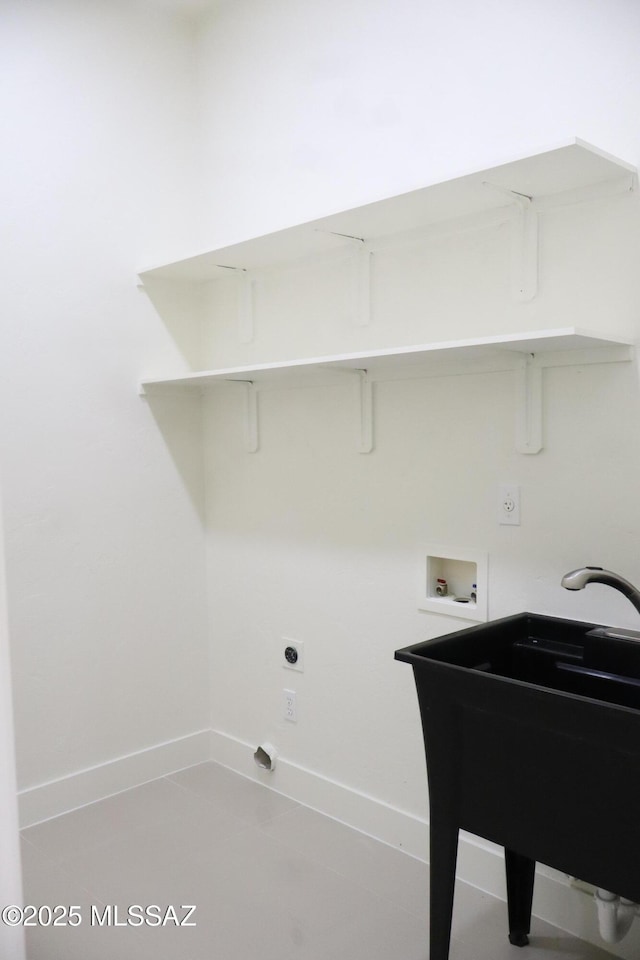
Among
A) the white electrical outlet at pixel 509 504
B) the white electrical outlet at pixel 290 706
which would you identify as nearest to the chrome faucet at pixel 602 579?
the white electrical outlet at pixel 509 504

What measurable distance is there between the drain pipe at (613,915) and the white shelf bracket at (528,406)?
104 cm

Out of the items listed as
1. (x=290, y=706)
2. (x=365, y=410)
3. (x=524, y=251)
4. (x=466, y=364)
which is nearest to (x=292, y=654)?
(x=290, y=706)

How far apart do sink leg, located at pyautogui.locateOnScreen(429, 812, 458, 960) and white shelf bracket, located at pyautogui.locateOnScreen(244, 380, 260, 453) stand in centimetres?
151

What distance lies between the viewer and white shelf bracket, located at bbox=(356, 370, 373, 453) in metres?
2.44

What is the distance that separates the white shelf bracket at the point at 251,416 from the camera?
9.30 feet

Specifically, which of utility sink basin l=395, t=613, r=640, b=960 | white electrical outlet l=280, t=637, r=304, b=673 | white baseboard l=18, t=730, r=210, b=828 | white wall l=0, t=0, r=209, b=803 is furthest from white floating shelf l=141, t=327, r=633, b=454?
white baseboard l=18, t=730, r=210, b=828

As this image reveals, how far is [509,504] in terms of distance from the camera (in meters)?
2.09

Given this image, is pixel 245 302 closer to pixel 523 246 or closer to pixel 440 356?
pixel 440 356

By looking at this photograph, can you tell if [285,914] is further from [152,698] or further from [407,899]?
[152,698]

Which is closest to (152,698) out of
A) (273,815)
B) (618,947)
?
(273,815)

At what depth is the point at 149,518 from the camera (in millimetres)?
2914

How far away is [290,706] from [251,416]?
1.05 meters

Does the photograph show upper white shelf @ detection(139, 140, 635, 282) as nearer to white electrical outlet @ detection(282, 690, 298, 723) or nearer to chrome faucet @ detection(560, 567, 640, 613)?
chrome faucet @ detection(560, 567, 640, 613)

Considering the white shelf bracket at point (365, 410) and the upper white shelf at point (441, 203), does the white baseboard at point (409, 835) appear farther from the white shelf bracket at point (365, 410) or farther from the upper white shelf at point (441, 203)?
the upper white shelf at point (441, 203)
